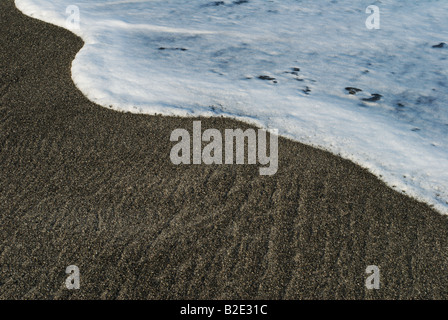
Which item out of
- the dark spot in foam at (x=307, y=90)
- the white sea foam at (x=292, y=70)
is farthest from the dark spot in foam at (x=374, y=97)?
the dark spot in foam at (x=307, y=90)

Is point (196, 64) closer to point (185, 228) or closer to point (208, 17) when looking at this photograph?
point (208, 17)

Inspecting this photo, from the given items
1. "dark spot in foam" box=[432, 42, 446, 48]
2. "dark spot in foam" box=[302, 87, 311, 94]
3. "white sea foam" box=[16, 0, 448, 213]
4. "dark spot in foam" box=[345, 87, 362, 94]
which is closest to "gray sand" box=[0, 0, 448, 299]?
"white sea foam" box=[16, 0, 448, 213]

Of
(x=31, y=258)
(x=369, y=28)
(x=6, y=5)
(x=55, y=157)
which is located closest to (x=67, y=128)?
(x=55, y=157)

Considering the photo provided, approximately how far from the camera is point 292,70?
5281 millimetres

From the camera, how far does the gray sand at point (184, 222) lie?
2561 millimetres

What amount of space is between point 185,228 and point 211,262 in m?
0.34

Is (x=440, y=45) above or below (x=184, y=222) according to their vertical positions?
above

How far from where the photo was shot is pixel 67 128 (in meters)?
3.80
